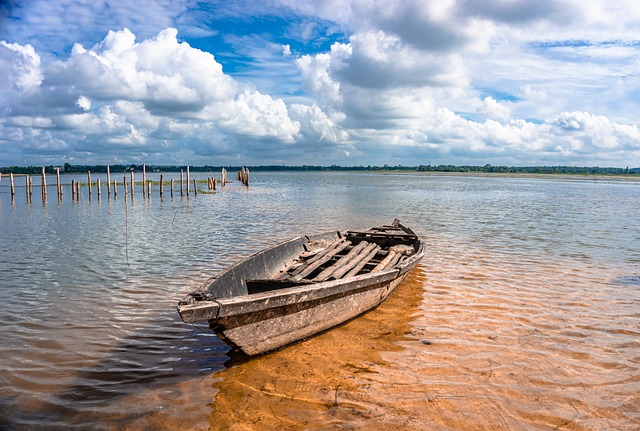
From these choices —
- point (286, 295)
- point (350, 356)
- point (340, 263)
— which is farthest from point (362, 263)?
point (286, 295)

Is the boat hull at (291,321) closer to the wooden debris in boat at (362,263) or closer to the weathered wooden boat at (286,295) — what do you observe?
the weathered wooden boat at (286,295)

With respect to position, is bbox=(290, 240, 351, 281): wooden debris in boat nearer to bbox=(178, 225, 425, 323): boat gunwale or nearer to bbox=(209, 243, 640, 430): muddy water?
bbox=(178, 225, 425, 323): boat gunwale

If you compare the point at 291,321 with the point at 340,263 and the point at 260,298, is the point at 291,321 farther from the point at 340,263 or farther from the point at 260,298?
the point at 340,263

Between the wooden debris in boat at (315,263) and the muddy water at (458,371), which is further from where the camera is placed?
the wooden debris in boat at (315,263)

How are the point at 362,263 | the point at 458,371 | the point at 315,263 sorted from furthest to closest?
1. the point at 362,263
2. the point at 315,263
3. the point at 458,371

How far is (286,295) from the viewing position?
5.05m

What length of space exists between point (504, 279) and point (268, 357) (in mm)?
6255

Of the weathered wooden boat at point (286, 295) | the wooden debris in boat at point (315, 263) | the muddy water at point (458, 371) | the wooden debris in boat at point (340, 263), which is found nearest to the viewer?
the muddy water at point (458, 371)

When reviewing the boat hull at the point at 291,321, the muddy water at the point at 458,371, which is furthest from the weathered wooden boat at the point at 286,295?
the muddy water at the point at 458,371

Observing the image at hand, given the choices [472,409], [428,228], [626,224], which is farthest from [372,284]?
[626,224]

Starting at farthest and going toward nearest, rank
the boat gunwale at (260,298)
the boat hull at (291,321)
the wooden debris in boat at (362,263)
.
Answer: the wooden debris in boat at (362,263)
the boat hull at (291,321)
the boat gunwale at (260,298)

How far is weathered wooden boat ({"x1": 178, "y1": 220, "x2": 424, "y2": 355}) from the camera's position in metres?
4.64

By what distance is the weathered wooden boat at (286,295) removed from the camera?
15.2ft

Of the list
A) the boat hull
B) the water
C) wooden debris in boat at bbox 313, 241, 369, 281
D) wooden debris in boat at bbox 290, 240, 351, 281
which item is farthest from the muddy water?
wooden debris in boat at bbox 290, 240, 351, 281
